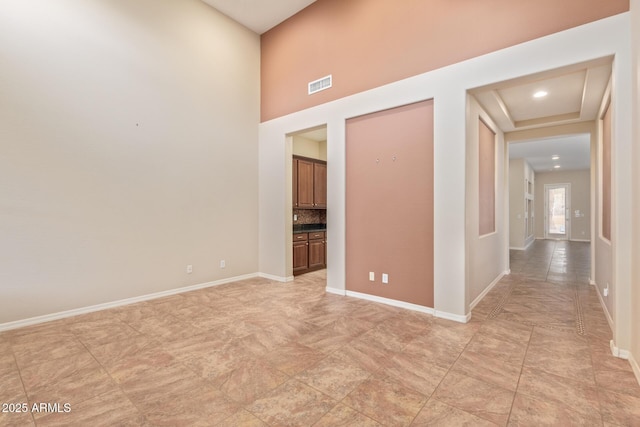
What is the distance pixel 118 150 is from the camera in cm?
387

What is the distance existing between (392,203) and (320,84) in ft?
7.56

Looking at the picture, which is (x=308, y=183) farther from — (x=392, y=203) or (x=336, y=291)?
(x=392, y=203)

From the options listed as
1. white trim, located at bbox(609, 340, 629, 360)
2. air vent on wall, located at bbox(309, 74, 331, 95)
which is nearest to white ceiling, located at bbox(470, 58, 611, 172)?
air vent on wall, located at bbox(309, 74, 331, 95)

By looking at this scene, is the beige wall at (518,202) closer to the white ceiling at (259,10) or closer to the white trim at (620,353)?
the white trim at (620,353)

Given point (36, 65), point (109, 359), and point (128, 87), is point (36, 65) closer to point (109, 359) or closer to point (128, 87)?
point (128, 87)

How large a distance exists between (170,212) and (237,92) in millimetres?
2494

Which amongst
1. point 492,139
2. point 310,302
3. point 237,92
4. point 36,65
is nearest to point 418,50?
point 492,139

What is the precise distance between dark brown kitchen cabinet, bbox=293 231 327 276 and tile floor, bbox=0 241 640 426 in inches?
72.9

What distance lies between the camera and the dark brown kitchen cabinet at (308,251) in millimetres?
5723

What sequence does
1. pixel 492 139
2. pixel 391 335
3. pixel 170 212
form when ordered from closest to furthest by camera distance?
pixel 391 335, pixel 170 212, pixel 492 139

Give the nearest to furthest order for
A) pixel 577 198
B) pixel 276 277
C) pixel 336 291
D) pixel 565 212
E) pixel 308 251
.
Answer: pixel 336 291 < pixel 276 277 < pixel 308 251 < pixel 577 198 < pixel 565 212

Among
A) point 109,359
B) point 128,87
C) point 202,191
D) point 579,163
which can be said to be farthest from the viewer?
point 579,163

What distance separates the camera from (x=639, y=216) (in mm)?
2217

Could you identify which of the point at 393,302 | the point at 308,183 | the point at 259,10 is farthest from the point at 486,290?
the point at 259,10
